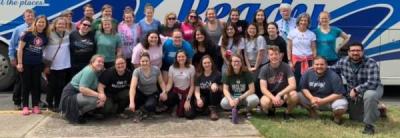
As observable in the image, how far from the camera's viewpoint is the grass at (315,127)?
21.9 ft

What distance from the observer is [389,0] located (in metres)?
9.30

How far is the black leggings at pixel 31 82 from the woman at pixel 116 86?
1076mm

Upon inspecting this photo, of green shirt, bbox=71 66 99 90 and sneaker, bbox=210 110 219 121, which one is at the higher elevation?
green shirt, bbox=71 66 99 90

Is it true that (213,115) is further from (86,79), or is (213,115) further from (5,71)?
(5,71)

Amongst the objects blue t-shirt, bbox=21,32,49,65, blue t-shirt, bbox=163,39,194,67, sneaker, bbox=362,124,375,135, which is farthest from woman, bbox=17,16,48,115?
sneaker, bbox=362,124,375,135

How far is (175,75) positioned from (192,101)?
42cm

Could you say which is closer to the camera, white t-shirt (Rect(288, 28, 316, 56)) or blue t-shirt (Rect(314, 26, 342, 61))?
white t-shirt (Rect(288, 28, 316, 56))

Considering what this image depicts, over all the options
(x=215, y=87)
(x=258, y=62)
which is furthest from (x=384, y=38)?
(x=215, y=87)

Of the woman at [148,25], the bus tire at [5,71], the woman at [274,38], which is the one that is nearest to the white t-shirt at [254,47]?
the woman at [274,38]

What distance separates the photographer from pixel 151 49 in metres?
7.87

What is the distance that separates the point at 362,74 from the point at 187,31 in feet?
8.49

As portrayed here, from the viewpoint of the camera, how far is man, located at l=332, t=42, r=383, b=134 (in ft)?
22.6

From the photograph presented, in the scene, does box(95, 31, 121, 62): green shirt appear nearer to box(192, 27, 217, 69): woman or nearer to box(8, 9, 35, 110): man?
box(8, 9, 35, 110): man

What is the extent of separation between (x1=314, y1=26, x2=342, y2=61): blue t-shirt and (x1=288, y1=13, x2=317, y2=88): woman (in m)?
0.11
